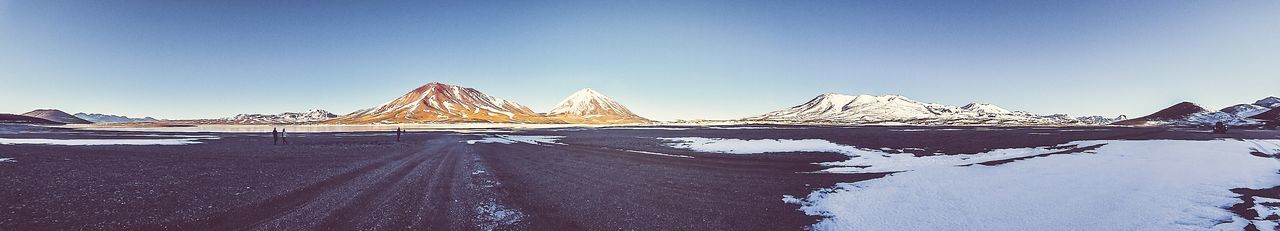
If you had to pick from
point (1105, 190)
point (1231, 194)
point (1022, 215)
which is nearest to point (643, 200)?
point (1022, 215)

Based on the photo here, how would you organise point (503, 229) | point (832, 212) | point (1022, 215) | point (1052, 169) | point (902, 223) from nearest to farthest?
point (503, 229) < point (902, 223) < point (1022, 215) < point (832, 212) < point (1052, 169)

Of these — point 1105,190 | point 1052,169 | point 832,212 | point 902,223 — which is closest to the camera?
point 902,223

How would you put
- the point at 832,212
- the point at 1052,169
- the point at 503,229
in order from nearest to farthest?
1. the point at 503,229
2. the point at 832,212
3. the point at 1052,169

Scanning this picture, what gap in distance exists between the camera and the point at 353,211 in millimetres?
8438

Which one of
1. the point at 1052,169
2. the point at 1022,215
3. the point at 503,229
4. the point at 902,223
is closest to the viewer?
the point at 503,229

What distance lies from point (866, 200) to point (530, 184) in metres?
7.49

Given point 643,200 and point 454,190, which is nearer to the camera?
point 643,200

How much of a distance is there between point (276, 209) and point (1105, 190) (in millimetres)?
15863

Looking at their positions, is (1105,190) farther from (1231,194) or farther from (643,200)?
(643,200)

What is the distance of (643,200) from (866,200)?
4301mm

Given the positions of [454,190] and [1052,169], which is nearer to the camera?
[454,190]

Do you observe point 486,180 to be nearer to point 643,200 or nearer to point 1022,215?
point 643,200

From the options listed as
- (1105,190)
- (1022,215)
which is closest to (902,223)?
(1022,215)

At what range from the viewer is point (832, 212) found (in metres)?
8.70
